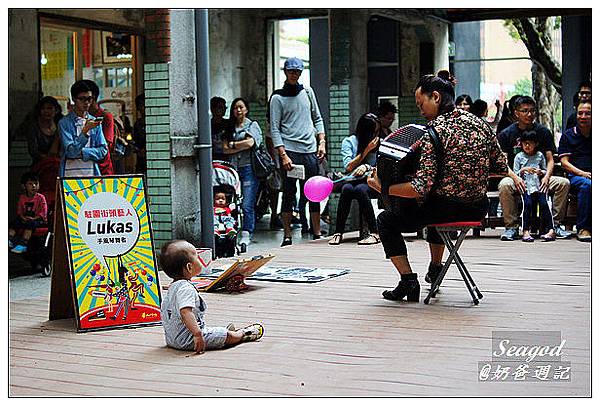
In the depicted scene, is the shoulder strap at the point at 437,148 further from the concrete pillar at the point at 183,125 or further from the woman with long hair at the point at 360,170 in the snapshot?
the woman with long hair at the point at 360,170

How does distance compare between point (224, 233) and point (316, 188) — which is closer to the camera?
point (224, 233)

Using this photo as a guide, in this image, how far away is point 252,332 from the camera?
16.9 feet

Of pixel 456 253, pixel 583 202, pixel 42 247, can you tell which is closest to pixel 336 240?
pixel 583 202

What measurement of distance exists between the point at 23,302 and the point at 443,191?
273cm

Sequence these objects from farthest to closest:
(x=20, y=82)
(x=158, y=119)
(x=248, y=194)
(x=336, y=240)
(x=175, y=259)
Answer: (x=248, y=194) → (x=20, y=82) → (x=336, y=240) → (x=158, y=119) → (x=175, y=259)

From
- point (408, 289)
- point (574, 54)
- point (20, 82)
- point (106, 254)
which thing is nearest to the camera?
point (106, 254)

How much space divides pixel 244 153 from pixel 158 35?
210cm

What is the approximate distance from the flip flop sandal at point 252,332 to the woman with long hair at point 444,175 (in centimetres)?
126

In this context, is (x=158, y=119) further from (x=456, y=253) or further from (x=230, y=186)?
(x=456, y=253)

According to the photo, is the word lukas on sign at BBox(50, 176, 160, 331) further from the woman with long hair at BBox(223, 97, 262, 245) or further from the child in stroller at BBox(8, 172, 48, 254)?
the woman with long hair at BBox(223, 97, 262, 245)

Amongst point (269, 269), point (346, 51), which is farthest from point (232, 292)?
point (346, 51)

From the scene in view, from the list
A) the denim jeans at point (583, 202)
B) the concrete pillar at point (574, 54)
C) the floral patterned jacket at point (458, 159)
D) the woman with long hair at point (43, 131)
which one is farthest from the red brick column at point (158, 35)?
the concrete pillar at point (574, 54)

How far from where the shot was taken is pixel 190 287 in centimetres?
497

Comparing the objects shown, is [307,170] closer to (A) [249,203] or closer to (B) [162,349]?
(A) [249,203]
